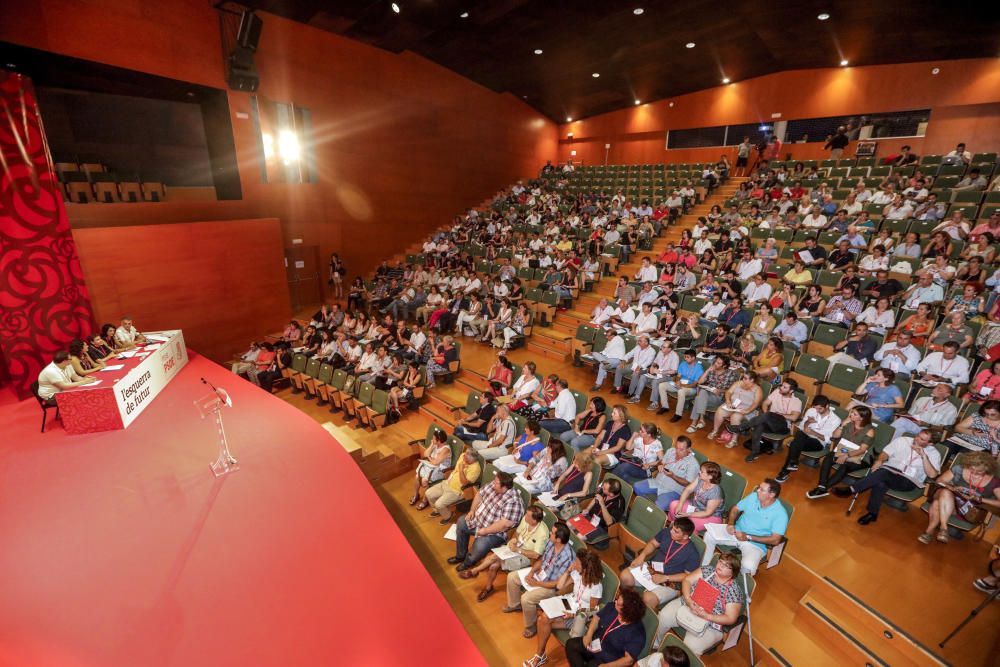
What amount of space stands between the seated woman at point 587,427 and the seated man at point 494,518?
1.06m

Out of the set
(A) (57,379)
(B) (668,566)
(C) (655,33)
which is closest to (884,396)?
(B) (668,566)

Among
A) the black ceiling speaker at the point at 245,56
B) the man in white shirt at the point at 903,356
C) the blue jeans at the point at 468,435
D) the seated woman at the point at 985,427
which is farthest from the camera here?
the black ceiling speaker at the point at 245,56

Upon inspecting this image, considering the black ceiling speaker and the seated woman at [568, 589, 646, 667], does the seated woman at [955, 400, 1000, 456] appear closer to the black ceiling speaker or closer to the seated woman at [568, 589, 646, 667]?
the seated woman at [568, 589, 646, 667]

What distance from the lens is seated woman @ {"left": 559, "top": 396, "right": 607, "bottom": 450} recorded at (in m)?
4.97

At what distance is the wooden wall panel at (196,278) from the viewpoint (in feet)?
25.6

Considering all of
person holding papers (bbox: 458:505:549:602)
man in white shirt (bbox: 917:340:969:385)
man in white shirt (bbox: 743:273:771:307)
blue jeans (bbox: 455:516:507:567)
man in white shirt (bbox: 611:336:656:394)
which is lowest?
blue jeans (bbox: 455:516:507:567)

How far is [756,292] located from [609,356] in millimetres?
2500

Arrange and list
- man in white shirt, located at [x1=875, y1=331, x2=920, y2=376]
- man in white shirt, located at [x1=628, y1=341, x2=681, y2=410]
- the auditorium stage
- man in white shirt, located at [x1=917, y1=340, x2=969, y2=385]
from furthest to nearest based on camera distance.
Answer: man in white shirt, located at [x1=628, y1=341, x2=681, y2=410] < man in white shirt, located at [x1=875, y1=331, x2=920, y2=376] < man in white shirt, located at [x1=917, y1=340, x2=969, y2=385] < the auditorium stage

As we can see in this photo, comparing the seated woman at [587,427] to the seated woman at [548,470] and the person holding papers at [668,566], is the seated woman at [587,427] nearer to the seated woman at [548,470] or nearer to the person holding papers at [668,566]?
the seated woman at [548,470]

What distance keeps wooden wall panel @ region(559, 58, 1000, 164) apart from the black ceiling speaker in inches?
493

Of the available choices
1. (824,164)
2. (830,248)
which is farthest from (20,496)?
A: (824,164)

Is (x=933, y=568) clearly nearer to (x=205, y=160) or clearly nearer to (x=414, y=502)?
(x=414, y=502)

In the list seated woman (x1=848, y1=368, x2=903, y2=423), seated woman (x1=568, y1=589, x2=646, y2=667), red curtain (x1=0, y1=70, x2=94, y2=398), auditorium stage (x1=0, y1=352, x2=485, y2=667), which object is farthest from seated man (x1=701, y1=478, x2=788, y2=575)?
red curtain (x1=0, y1=70, x2=94, y2=398)

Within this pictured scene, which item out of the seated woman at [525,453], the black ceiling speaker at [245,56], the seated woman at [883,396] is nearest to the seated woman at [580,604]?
the seated woman at [525,453]
